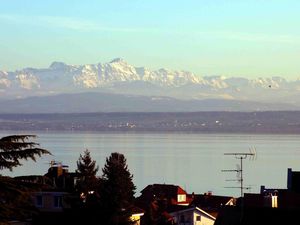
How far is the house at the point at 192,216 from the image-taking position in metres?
43.0

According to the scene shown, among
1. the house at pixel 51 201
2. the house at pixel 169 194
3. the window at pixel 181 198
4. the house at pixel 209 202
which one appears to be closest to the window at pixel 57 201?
the house at pixel 51 201

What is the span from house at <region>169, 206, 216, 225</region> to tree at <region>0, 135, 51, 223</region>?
112 feet

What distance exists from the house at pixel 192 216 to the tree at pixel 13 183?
3416cm

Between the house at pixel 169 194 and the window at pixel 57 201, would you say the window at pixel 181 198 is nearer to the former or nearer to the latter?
the house at pixel 169 194

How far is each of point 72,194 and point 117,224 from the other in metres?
4.11

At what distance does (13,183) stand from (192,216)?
3482 cm

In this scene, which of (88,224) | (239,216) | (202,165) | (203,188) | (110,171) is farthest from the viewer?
(202,165)

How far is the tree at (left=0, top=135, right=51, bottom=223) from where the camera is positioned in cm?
850

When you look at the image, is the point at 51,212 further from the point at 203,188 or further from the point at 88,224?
the point at 203,188

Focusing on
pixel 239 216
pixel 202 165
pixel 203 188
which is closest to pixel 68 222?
pixel 239 216

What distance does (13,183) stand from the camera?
8656mm

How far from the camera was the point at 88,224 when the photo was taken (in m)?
26.2

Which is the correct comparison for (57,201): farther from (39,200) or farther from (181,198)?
(181,198)

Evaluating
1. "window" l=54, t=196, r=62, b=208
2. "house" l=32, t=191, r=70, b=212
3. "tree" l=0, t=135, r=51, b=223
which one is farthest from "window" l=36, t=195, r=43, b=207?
"tree" l=0, t=135, r=51, b=223
